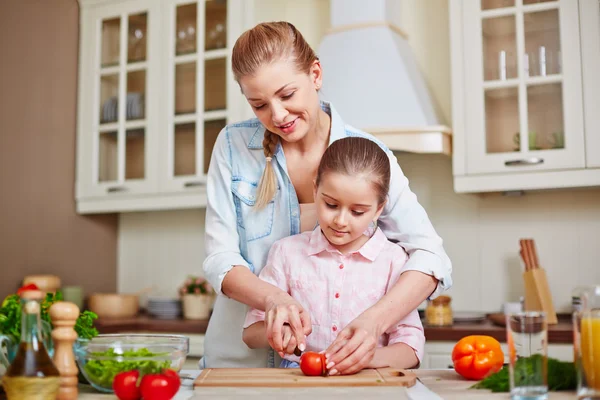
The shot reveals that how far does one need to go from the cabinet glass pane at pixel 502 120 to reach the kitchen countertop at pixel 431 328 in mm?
763

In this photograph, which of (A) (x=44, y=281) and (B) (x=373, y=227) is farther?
(A) (x=44, y=281)

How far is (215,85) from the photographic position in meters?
3.44

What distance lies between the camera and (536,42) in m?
2.91

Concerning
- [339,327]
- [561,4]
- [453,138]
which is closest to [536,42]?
[561,4]

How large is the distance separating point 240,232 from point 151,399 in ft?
2.21

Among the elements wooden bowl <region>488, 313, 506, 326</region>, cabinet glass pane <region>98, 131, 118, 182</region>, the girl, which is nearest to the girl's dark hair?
the girl

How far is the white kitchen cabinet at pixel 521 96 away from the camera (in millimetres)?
2793

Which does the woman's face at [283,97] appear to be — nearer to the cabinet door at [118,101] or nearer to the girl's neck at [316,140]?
the girl's neck at [316,140]

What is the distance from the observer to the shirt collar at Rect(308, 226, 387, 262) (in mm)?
1562

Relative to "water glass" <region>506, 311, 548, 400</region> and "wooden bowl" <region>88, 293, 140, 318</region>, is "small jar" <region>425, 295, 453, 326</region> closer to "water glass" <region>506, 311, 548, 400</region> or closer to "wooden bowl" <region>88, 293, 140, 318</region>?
Result: "wooden bowl" <region>88, 293, 140, 318</region>

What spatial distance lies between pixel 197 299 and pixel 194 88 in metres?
1.07

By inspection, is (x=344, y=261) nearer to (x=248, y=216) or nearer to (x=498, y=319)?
(x=248, y=216)

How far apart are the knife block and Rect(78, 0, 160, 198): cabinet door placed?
1.86 m

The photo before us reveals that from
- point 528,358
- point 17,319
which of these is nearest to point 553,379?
point 528,358
